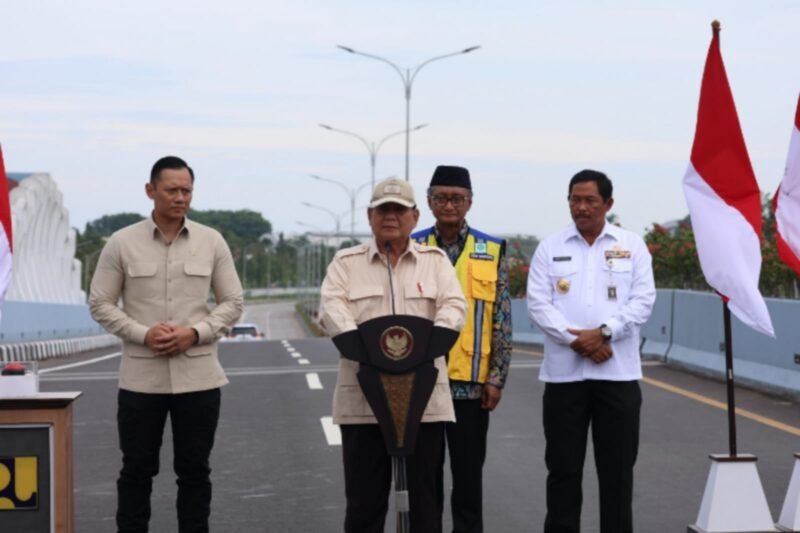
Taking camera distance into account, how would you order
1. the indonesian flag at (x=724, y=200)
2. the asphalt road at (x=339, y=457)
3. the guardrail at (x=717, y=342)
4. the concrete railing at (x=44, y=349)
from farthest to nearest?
the concrete railing at (x=44, y=349) < the guardrail at (x=717, y=342) < the asphalt road at (x=339, y=457) < the indonesian flag at (x=724, y=200)

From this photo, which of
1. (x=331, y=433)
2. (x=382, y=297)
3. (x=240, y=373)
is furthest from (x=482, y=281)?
(x=240, y=373)

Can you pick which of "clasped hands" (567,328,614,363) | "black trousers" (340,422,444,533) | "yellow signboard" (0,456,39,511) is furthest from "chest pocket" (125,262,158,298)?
"clasped hands" (567,328,614,363)

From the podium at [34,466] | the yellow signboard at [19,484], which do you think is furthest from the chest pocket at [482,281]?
the yellow signboard at [19,484]

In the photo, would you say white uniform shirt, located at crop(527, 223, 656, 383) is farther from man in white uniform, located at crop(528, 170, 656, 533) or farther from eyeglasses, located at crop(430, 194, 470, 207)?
eyeglasses, located at crop(430, 194, 470, 207)

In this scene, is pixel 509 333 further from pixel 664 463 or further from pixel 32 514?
pixel 664 463

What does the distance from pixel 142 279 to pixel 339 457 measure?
4510 mm

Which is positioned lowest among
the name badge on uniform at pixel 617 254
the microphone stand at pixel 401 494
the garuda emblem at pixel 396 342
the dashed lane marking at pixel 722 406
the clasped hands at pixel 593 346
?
the dashed lane marking at pixel 722 406

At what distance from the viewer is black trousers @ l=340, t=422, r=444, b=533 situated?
5.90 m

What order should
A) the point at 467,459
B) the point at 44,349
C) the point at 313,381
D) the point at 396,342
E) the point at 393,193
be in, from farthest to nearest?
the point at 44,349 < the point at 313,381 < the point at 467,459 < the point at 393,193 < the point at 396,342

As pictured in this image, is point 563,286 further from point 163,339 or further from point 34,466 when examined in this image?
point 34,466

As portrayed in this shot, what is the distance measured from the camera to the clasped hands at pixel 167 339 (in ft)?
22.9

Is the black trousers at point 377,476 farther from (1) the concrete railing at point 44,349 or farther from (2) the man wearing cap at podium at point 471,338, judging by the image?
(1) the concrete railing at point 44,349

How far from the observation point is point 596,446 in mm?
7191

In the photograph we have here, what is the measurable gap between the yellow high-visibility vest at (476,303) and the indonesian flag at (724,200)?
101 cm
